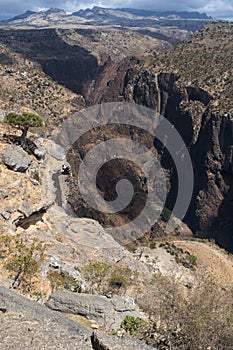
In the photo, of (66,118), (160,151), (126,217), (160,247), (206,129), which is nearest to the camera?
(160,247)

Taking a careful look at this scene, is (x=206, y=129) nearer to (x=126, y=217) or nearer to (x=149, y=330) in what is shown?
(x=126, y=217)

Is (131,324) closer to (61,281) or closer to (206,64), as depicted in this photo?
(61,281)

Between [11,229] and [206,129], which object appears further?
[206,129]

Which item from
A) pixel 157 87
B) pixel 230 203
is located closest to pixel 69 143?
pixel 230 203

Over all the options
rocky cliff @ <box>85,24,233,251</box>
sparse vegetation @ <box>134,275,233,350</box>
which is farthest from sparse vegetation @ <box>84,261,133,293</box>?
rocky cliff @ <box>85,24,233,251</box>

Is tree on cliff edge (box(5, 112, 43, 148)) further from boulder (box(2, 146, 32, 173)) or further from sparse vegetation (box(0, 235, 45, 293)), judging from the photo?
sparse vegetation (box(0, 235, 45, 293))

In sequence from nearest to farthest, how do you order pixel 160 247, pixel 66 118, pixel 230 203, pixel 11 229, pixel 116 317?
pixel 116 317 → pixel 11 229 → pixel 160 247 → pixel 230 203 → pixel 66 118

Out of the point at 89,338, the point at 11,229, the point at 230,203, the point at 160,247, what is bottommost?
the point at 230,203

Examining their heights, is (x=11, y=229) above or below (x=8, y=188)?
below
